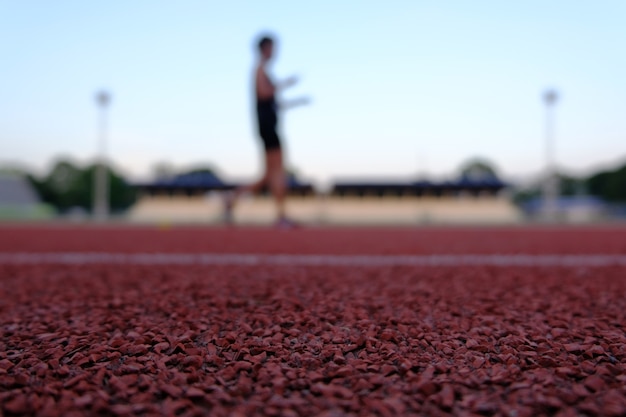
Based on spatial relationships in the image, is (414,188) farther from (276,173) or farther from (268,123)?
(268,123)

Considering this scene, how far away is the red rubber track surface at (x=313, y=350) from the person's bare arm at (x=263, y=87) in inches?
118

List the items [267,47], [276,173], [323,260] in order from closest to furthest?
[323,260], [267,47], [276,173]

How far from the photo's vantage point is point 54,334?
1.04m

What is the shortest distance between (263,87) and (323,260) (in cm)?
225

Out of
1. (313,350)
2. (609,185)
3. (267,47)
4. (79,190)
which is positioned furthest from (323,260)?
(609,185)

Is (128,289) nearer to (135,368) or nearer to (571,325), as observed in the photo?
(135,368)

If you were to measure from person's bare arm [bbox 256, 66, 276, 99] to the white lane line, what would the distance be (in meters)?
1.91

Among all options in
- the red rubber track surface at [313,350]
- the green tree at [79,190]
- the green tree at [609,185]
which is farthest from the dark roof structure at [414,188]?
the green tree at [609,185]

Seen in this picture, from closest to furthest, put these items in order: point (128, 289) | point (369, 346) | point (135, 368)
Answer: point (135, 368)
point (369, 346)
point (128, 289)

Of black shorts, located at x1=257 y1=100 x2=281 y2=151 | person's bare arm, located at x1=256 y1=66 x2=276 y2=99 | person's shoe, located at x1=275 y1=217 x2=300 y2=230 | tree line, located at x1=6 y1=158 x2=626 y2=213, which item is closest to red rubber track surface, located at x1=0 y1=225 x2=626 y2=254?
person's shoe, located at x1=275 y1=217 x2=300 y2=230

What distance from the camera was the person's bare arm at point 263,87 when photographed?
14.6 ft

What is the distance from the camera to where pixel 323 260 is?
278 centimetres

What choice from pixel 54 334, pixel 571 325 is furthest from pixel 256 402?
pixel 571 325

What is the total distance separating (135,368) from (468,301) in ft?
3.28
